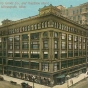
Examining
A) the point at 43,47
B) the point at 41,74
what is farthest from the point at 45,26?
the point at 41,74

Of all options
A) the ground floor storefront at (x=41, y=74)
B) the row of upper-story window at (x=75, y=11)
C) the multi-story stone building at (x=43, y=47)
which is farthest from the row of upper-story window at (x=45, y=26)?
the row of upper-story window at (x=75, y=11)

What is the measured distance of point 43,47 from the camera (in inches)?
1823

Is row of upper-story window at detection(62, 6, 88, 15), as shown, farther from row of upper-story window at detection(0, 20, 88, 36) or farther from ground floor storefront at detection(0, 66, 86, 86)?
ground floor storefront at detection(0, 66, 86, 86)

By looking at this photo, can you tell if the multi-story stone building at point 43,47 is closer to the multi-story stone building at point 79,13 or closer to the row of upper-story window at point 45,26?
the row of upper-story window at point 45,26

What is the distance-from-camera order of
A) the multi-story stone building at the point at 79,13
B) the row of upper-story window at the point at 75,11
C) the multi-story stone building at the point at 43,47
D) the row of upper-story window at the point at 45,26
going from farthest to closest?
1. the row of upper-story window at the point at 75,11
2. the multi-story stone building at the point at 79,13
3. the multi-story stone building at the point at 43,47
4. the row of upper-story window at the point at 45,26

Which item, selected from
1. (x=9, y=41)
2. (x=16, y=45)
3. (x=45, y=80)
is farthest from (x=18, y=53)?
(x=45, y=80)

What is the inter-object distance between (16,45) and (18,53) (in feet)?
11.0

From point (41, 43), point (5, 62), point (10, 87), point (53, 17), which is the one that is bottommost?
point (10, 87)

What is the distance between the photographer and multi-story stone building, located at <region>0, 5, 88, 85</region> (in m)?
45.2

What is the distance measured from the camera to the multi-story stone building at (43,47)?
45188 millimetres

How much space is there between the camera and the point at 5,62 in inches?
2409

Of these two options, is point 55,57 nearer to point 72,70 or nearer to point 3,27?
point 72,70

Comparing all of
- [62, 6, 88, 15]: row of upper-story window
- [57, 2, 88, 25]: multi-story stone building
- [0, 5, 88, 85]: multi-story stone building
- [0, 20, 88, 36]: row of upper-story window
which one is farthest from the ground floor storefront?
[62, 6, 88, 15]: row of upper-story window

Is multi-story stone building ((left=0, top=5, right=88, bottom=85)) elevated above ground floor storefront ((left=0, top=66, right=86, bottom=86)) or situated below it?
above
